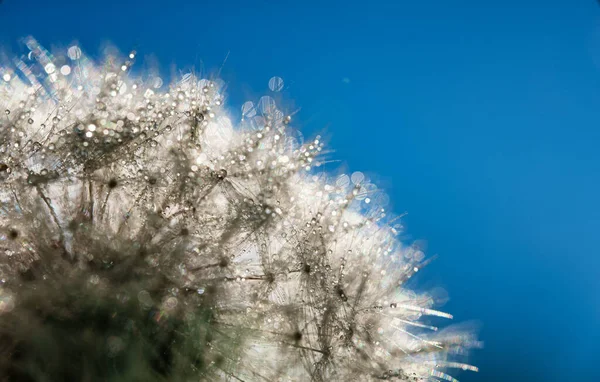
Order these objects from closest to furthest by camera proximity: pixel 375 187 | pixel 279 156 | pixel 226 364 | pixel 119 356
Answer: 1. pixel 119 356
2. pixel 226 364
3. pixel 279 156
4. pixel 375 187

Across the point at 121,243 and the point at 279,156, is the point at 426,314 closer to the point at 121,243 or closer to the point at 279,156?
the point at 279,156

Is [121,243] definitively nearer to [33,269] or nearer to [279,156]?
[33,269]

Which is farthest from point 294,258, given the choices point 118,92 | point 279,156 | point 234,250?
point 118,92

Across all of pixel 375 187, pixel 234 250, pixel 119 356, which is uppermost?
pixel 375 187

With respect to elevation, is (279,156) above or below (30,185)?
above

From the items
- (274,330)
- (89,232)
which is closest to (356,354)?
(274,330)

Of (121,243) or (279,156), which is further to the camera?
(279,156)

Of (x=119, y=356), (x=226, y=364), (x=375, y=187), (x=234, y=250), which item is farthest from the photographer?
(x=375, y=187)
